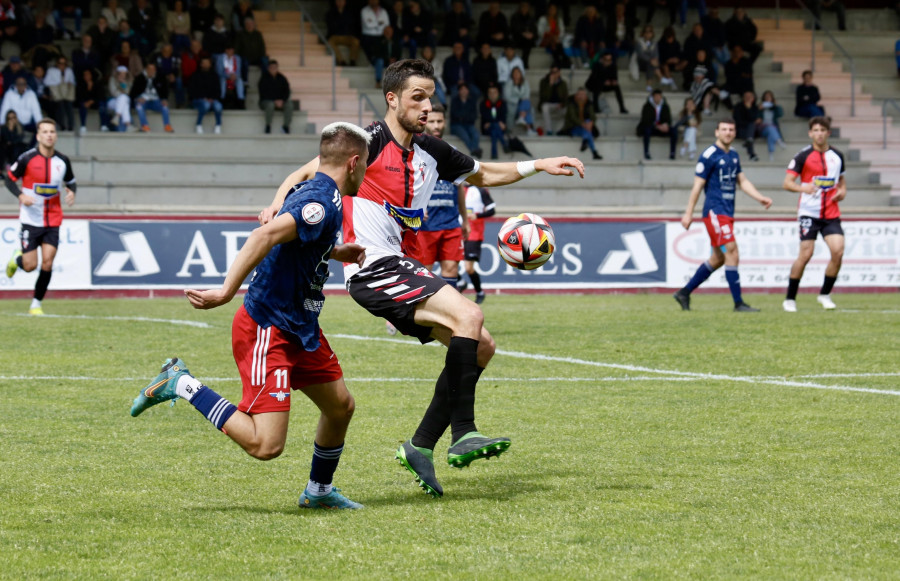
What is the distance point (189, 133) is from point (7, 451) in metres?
19.1

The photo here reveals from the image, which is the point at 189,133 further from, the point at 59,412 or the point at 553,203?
the point at 59,412

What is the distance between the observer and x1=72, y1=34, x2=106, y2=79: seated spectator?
2445cm

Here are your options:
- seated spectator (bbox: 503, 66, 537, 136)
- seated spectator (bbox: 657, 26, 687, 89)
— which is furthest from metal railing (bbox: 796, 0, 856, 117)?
seated spectator (bbox: 503, 66, 537, 136)

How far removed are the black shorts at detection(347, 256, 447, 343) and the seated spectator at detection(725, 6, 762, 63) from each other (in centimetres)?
2510

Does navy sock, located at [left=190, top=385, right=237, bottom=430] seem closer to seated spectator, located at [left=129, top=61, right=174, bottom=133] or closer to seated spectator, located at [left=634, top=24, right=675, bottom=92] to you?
seated spectator, located at [left=129, top=61, right=174, bottom=133]

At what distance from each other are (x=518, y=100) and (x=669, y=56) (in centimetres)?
454

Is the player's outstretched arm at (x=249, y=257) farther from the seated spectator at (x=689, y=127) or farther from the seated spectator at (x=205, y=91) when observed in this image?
the seated spectator at (x=689, y=127)

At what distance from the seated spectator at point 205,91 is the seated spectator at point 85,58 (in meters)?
1.97

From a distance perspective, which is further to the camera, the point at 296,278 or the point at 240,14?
the point at 240,14

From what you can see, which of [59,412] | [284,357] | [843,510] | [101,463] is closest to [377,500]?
[284,357]

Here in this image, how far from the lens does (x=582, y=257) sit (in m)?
21.3

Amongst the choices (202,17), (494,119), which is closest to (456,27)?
(494,119)

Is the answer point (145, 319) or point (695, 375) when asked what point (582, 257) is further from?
point (695, 375)

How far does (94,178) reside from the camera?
23781 millimetres
